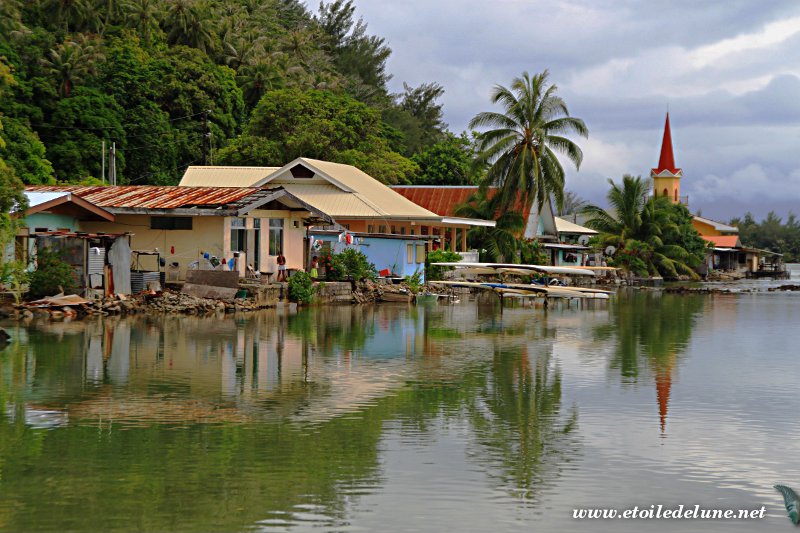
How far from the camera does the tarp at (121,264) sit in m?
27.0

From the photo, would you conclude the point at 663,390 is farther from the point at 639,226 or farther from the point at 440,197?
the point at 639,226

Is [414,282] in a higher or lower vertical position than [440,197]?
lower

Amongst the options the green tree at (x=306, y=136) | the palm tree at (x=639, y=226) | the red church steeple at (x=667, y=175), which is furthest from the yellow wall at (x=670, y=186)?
the green tree at (x=306, y=136)

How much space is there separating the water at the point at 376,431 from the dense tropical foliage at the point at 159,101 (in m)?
32.6

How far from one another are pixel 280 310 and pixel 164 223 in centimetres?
485

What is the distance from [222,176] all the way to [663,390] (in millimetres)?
34462

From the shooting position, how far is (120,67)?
61.5 meters

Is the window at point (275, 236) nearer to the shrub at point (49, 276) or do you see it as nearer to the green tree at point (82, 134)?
the shrub at point (49, 276)

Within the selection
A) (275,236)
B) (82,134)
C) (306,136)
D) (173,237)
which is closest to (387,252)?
(275,236)

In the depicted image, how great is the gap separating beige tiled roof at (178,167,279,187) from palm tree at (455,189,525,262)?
34.3ft

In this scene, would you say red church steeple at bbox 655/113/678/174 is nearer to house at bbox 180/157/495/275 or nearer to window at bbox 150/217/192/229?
house at bbox 180/157/495/275

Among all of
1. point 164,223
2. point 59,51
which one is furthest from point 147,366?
point 59,51

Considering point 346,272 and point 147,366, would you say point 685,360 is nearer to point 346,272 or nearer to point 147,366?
point 147,366

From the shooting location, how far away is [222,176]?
1855 inches
